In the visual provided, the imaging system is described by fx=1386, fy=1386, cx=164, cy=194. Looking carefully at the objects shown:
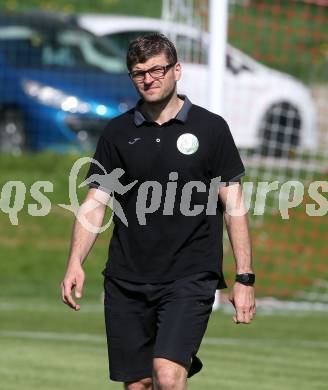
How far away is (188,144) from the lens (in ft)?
21.1

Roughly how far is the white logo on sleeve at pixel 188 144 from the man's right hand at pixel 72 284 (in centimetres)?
73

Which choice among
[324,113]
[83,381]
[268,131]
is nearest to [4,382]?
[83,381]

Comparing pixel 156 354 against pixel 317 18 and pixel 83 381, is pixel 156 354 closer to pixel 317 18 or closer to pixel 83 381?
pixel 83 381

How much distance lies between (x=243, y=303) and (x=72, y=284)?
2.62ft

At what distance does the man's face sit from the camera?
6387 millimetres

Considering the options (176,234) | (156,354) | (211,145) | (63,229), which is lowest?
(63,229)

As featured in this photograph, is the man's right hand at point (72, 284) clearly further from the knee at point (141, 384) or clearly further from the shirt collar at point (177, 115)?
the shirt collar at point (177, 115)

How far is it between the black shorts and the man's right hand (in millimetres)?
175

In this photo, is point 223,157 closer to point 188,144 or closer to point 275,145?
point 188,144

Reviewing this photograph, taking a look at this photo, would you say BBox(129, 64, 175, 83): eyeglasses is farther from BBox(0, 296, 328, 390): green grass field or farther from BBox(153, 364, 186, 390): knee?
BBox(0, 296, 328, 390): green grass field

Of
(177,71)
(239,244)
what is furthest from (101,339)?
(177,71)

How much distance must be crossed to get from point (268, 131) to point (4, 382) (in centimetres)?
798

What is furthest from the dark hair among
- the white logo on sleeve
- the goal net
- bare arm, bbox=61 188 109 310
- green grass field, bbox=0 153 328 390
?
the goal net

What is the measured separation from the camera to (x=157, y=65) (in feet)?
21.0
